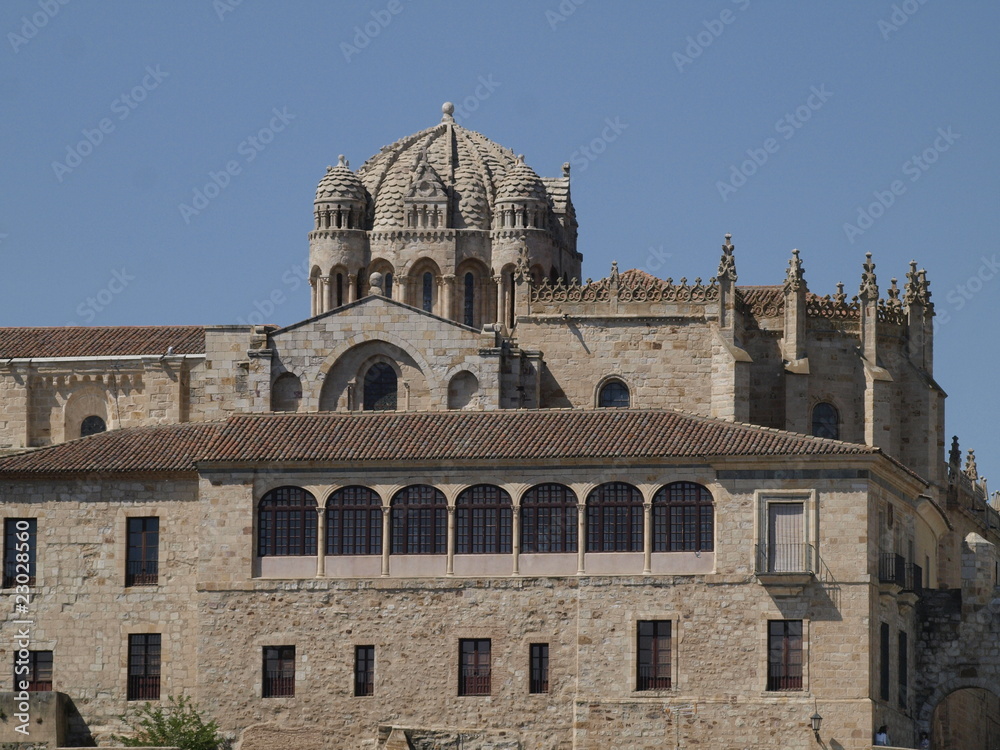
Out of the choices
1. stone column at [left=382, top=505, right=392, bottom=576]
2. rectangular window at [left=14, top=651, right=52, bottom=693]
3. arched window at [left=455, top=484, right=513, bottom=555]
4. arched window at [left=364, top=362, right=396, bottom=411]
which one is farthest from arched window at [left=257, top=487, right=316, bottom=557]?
arched window at [left=364, top=362, right=396, bottom=411]

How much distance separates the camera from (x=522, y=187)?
97125mm

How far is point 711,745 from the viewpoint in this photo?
7038cm

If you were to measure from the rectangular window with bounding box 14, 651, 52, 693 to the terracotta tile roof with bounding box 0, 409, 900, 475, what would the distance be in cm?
517

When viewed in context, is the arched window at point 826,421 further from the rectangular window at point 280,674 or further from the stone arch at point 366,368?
the rectangular window at point 280,674

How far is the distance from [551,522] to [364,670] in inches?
255

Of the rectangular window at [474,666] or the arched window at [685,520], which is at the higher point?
the arched window at [685,520]

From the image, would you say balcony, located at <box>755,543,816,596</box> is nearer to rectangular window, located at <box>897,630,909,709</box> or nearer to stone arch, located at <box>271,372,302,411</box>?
rectangular window, located at <box>897,630,909,709</box>

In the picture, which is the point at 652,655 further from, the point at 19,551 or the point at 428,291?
the point at 428,291

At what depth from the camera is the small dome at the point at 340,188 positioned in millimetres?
97625

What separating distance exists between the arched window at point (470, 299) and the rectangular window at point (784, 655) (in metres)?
28.6

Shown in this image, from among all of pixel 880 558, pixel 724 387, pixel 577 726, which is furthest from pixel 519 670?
pixel 724 387

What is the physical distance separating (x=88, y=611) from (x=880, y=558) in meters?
22.0

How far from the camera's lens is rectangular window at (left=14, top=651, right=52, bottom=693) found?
74.3 m

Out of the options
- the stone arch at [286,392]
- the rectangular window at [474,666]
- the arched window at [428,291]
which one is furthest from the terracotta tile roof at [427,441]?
the arched window at [428,291]
